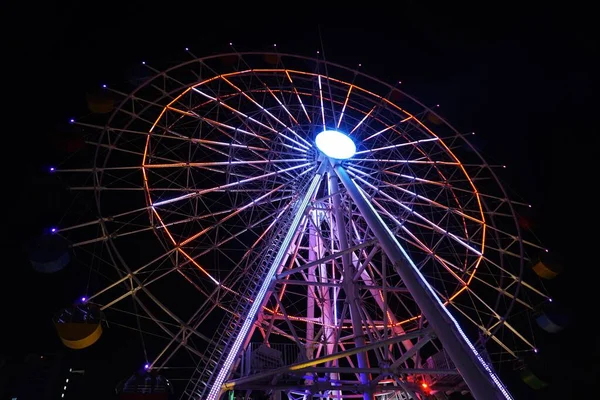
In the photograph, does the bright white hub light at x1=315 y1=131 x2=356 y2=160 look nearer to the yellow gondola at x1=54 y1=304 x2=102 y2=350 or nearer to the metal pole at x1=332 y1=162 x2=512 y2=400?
the metal pole at x1=332 y1=162 x2=512 y2=400

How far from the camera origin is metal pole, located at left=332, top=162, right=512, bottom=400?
26.3 feet

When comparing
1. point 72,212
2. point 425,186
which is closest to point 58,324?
point 72,212

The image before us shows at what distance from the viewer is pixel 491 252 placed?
20.4m

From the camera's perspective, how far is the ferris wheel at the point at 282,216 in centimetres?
1232

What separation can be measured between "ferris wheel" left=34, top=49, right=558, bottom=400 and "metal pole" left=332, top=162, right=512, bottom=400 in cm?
9

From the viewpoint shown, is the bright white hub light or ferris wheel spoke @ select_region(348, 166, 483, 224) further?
ferris wheel spoke @ select_region(348, 166, 483, 224)

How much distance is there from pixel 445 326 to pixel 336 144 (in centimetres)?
1025

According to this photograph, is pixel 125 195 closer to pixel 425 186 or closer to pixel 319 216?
pixel 319 216

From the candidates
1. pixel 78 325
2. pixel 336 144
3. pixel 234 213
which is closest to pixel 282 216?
pixel 234 213

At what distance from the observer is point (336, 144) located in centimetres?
1803

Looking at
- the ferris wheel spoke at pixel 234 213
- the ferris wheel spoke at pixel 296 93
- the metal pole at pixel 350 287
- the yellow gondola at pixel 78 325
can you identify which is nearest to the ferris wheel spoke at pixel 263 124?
the ferris wheel spoke at pixel 296 93

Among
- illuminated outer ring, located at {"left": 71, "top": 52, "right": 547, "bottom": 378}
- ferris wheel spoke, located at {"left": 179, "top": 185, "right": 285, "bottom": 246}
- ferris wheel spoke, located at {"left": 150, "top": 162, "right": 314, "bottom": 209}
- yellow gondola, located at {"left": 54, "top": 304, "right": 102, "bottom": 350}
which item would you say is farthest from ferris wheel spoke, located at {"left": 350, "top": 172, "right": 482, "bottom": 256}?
yellow gondola, located at {"left": 54, "top": 304, "right": 102, "bottom": 350}

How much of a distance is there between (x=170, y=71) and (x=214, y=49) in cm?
263

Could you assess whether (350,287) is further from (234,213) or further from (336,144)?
(336,144)
